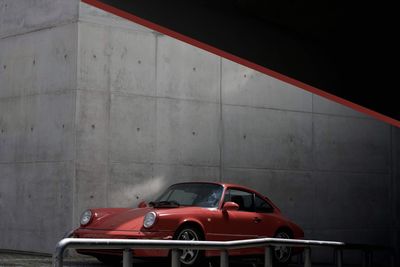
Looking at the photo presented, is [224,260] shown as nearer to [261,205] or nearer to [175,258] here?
[175,258]

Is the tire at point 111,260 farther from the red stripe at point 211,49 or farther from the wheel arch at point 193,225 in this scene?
the red stripe at point 211,49

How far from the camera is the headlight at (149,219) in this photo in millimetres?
10195

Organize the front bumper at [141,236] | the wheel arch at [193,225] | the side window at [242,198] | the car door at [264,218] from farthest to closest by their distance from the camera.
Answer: the car door at [264,218] < the side window at [242,198] < the wheel arch at [193,225] < the front bumper at [141,236]

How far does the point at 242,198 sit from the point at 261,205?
0.43 meters

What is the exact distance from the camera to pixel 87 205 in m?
14.0

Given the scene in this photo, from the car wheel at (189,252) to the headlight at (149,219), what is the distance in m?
0.44

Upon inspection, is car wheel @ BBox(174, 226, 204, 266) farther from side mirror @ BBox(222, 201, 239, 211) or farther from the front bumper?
side mirror @ BBox(222, 201, 239, 211)

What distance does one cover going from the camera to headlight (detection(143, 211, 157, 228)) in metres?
10.2

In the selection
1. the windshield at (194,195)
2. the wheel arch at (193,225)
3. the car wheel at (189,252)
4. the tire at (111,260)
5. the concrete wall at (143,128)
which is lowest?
the tire at (111,260)

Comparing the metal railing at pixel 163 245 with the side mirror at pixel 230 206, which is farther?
the side mirror at pixel 230 206

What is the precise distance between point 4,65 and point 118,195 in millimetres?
3859

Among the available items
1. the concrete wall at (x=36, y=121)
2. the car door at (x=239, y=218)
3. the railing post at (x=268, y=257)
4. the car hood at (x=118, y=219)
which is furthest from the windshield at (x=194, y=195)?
the railing post at (x=268, y=257)

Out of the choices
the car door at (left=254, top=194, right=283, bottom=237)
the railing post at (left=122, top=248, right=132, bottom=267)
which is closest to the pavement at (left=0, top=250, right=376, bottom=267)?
the car door at (left=254, top=194, right=283, bottom=237)

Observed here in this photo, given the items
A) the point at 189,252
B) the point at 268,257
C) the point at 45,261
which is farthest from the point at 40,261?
the point at 268,257
